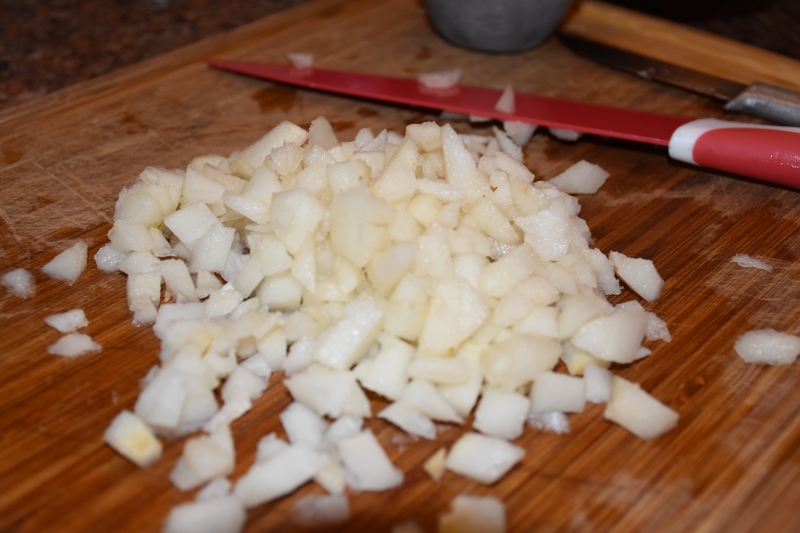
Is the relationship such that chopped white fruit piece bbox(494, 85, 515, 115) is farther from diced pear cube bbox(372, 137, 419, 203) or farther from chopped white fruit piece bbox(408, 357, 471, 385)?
chopped white fruit piece bbox(408, 357, 471, 385)

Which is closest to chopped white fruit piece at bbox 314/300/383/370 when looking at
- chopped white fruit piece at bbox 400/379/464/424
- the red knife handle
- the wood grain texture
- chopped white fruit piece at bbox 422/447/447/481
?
chopped white fruit piece at bbox 400/379/464/424

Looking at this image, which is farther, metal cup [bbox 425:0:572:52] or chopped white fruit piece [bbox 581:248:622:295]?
metal cup [bbox 425:0:572:52]

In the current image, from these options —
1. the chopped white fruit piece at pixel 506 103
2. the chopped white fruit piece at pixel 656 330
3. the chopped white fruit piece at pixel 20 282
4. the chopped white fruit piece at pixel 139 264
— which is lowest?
the chopped white fruit piece at pixel 656 330

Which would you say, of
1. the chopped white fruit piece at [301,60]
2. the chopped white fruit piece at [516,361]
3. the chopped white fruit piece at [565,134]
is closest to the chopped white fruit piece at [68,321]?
the chopped white fruit piece at [516,361]

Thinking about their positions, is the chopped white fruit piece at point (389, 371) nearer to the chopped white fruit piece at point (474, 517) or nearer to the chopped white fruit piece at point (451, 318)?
the chopped white fruit piece at point (451, 318)

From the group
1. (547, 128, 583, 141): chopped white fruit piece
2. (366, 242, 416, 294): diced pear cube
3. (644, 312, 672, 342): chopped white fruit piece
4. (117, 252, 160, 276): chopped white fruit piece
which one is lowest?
(644, 312, 672, 342): chopped white fruit piece
